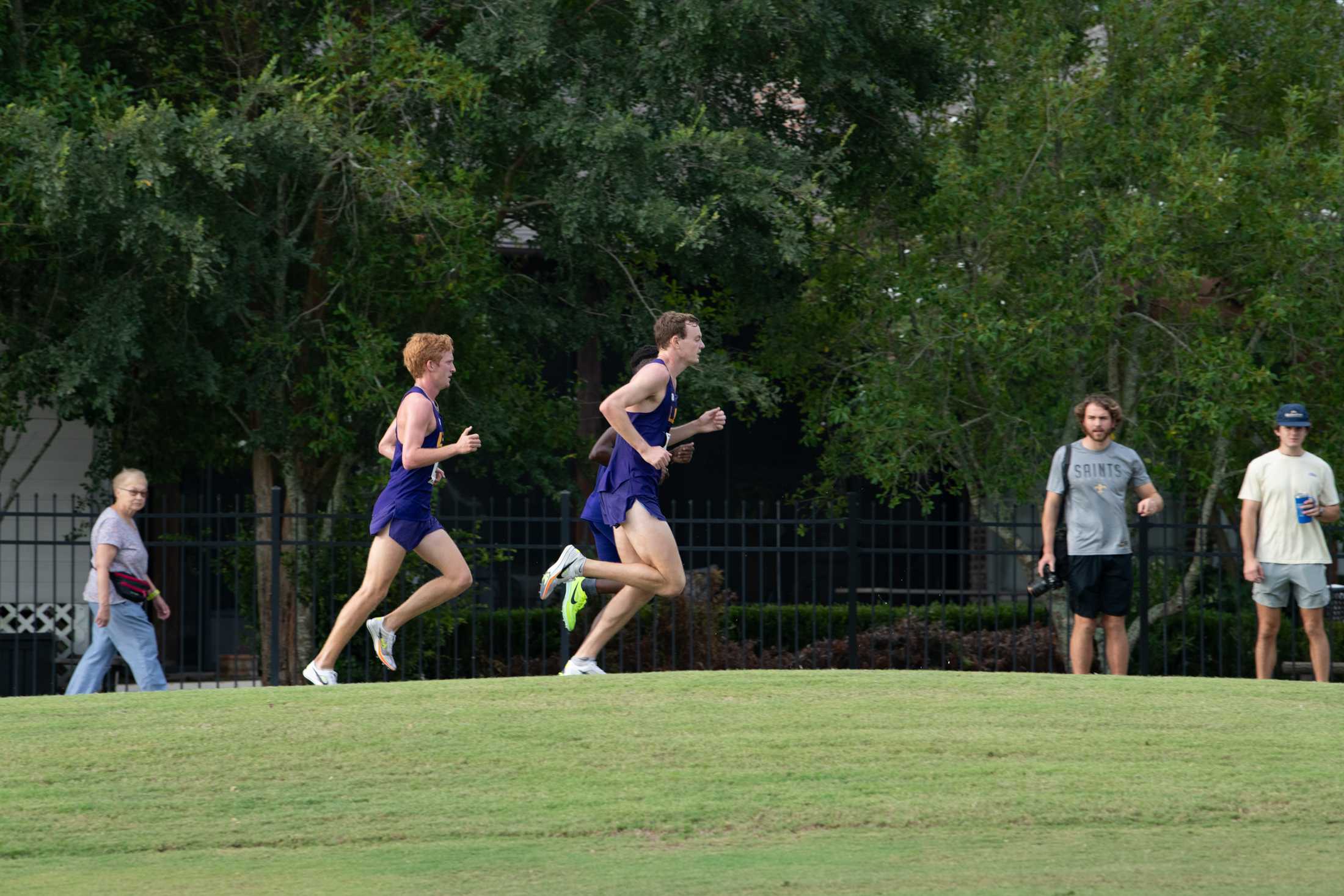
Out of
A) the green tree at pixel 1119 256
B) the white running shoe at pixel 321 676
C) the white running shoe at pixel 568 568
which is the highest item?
the green tree at pixel 1119 256

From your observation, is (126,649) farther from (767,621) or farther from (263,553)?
(767,621)

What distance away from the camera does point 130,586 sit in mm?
10273

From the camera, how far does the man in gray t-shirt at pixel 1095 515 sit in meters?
9.91

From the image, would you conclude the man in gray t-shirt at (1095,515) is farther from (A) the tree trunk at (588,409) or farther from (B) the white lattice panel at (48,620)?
(B) the white lattice panel at (48,620)

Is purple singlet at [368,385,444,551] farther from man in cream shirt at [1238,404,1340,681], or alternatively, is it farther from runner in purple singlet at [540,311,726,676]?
man in cream shirt at [1238,404,1340,681]

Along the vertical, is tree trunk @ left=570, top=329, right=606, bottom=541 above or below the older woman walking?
above

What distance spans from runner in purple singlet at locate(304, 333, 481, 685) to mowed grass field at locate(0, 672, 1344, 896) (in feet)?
1.71

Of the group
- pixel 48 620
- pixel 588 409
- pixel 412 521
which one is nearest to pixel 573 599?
pixel 412 521

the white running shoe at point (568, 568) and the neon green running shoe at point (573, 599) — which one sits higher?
the white running shoe at point (568, 568)

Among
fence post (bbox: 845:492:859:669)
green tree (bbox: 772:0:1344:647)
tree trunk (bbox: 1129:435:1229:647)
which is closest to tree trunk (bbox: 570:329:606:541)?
green tree (bbox: 772:0:1344:647)

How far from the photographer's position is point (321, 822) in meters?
6.11

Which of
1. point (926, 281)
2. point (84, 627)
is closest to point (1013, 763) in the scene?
point (926, 281)

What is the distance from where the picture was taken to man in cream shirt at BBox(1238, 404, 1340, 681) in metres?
10.0

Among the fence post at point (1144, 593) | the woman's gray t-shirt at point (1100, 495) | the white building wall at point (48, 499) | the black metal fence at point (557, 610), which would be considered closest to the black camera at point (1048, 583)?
the woman's gray t-shirt at point (1100, 495)
